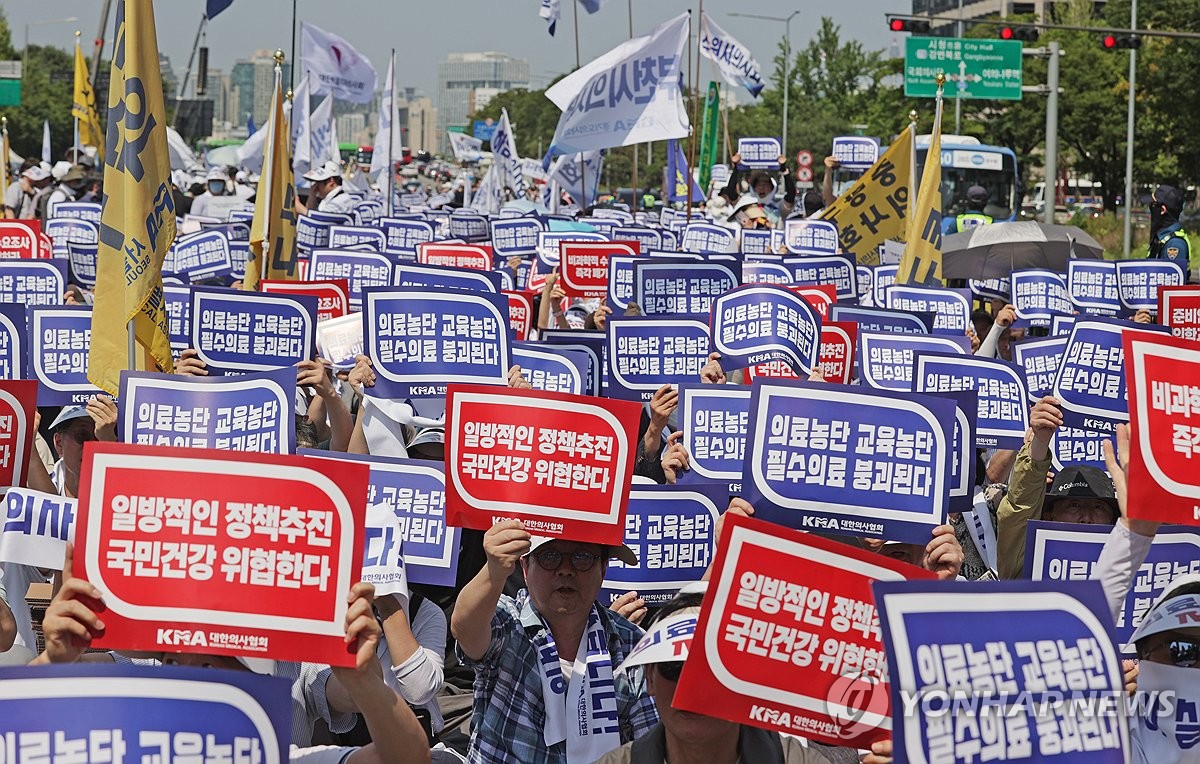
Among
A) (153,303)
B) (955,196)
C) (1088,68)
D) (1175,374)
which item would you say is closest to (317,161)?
(955,196)

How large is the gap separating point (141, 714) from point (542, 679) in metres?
1.67

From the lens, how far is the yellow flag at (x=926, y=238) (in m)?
13.0

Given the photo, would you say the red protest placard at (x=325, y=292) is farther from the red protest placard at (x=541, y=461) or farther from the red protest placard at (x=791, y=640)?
the red protest placard at (x=791, y=640)

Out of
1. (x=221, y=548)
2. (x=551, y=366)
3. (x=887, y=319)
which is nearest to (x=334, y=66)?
(x=887, y=319)

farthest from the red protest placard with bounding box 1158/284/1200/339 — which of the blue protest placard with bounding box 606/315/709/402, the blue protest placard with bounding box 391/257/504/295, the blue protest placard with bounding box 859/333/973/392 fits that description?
the blue protest placard with bounding box 391/257/504/295

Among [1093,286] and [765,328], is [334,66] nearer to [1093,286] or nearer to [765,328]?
[1093,286]

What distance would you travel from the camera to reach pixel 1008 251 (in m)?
16.9

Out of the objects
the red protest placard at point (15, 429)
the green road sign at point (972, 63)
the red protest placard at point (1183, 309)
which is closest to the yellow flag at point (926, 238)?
the red protest placard at point (1183, 309)

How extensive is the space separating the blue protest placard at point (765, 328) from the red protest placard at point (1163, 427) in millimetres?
3925

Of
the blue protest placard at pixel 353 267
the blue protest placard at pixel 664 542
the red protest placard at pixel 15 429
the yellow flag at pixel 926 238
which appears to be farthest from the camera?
the blue protest placard at pixel 353 267

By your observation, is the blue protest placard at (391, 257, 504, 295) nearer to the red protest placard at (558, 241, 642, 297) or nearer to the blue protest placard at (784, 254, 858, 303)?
the blue protest placard at (784, 254, 858, 303)

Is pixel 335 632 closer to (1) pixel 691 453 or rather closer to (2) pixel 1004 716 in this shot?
(2) pixel 1004 716

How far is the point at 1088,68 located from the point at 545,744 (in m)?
57.4

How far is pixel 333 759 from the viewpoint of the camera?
3.84 m
